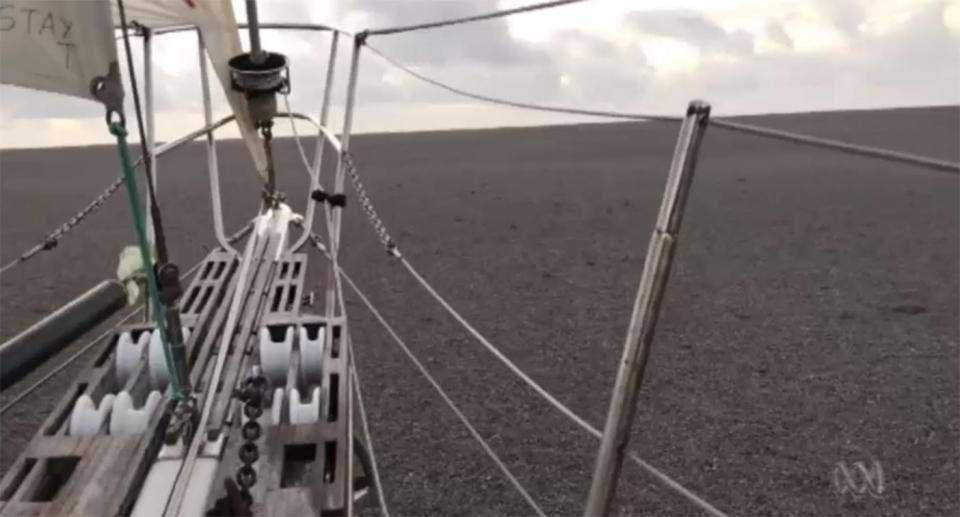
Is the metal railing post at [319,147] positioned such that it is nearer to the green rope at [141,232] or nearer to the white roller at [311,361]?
the white roller at [311,361]

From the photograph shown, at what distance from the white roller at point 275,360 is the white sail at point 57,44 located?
3.43 feet

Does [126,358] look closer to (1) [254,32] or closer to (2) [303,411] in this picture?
(2) [303,411]

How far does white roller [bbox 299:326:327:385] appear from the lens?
10.4ft

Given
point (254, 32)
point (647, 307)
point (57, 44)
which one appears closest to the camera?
point (647, 307)

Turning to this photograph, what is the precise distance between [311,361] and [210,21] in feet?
4.15

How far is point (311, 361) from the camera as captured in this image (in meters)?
3.19

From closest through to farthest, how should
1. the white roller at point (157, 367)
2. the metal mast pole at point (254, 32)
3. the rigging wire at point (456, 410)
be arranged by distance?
the rigging wire at point (456, 410) → the white roller at point (157, 367) → the metal mast pole at point (254, 32)

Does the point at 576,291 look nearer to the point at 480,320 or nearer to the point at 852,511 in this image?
the point at 480,320

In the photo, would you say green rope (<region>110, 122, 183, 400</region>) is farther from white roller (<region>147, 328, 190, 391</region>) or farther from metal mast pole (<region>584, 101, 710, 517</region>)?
metal mast pole (<region>584, 101, 710, 517</region>)

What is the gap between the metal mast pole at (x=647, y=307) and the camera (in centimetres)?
176

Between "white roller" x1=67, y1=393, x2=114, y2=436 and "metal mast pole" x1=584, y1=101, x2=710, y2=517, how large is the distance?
145 centimetres

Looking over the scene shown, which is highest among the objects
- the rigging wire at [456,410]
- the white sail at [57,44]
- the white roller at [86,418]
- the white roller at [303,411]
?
the white sail at [57,44]

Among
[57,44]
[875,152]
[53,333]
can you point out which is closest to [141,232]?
[57,44]

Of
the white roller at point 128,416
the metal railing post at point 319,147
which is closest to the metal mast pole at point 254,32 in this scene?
the metal railing post at point 319,147
